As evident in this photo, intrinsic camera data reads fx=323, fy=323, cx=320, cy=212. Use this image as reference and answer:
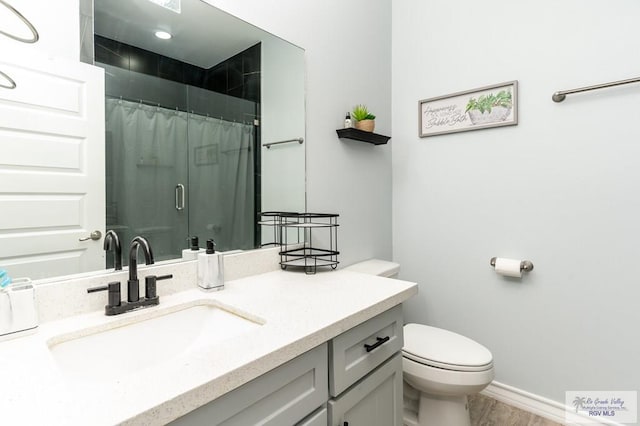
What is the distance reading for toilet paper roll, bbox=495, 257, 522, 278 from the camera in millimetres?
1660

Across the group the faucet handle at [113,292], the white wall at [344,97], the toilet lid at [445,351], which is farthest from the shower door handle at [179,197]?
the toilet lid at [445,351]

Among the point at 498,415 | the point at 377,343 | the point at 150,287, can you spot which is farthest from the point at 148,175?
the point at 498,415

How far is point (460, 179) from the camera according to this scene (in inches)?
75.0

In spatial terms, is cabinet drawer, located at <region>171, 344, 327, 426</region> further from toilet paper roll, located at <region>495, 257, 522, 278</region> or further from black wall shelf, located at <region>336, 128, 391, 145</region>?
toilet paper roll, located at <region>495, 257, 522, 278</region>

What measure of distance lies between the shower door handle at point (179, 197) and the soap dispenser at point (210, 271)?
18 cm

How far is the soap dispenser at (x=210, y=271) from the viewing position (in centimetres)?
108

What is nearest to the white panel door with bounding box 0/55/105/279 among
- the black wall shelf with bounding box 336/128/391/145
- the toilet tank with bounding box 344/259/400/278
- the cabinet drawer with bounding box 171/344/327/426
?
the cabinet drawer with bounding box 171/344/327/426

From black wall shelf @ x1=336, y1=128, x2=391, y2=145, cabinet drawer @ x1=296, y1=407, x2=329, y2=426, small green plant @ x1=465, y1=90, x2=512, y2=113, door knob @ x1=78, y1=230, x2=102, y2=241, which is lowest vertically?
cabinet drawer @ x1=296, y1=407, x2=329, y2=426

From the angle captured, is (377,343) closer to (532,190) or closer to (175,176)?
(175,176)

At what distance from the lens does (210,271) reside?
42.6 inches

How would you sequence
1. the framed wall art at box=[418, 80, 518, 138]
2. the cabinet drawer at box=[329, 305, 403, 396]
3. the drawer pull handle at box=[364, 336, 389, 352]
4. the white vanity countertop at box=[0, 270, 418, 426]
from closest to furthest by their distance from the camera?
1. the white vanity countertop at box=[0, 270, 418, 426]
2. the cabinet drawer at box=[329, 305, 403, 396]
3. the drawer pull handle at box=[364, 336, 389, 352]
4. the framed wall art at box=[418, 80, 518, 138]

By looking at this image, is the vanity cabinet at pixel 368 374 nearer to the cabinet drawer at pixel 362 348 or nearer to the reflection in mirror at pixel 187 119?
the cabinet drawer at pixel 362 348

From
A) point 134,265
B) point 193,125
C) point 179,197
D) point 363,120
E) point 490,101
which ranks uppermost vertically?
point 490,101

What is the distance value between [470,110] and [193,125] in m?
1.51
